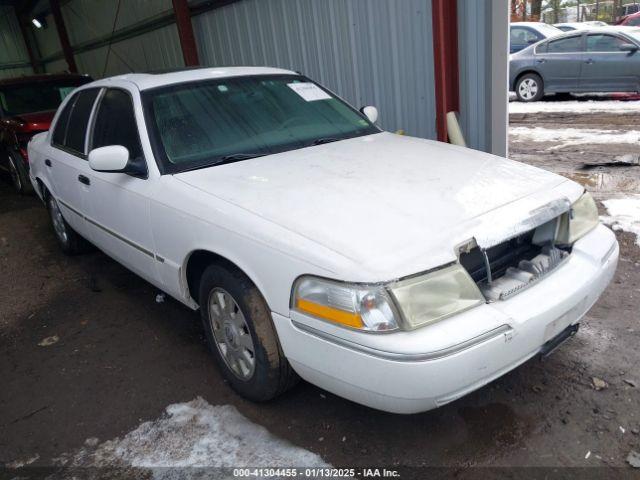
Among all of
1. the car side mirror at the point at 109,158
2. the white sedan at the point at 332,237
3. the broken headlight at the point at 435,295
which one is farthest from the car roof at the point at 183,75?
the broken headlight at the point at 435,295

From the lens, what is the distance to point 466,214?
237 centimetres

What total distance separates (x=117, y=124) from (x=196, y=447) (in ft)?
7.01

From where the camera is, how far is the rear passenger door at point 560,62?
1037 cm

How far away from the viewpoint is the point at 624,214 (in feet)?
15.5

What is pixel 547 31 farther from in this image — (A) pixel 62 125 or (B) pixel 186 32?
(A) pixel 62 125

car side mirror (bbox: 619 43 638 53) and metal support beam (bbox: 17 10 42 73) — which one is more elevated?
metal support beam (bbox: 17 10 42 73)

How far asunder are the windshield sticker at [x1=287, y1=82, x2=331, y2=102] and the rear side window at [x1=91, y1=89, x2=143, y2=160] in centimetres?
111

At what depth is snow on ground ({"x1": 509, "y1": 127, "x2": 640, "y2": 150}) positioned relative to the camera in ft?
24.6

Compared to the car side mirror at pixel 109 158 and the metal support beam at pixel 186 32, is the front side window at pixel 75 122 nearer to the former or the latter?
the car side mirror at pixel 109 158

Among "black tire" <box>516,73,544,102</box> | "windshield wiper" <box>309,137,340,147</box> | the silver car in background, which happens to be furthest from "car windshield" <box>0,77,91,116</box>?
"black tire" <box>516,73,544,102</box>

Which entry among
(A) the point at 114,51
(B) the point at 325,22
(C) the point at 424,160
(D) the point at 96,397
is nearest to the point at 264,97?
(C) the point at 424,160

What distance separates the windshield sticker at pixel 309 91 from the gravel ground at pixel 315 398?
5.62 feet

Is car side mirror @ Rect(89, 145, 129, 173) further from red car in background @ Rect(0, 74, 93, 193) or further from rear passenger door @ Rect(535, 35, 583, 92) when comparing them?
rear passenger door @ Rect(535, 35, 583, 92)

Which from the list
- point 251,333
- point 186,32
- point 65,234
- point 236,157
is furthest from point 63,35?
point 251,333
